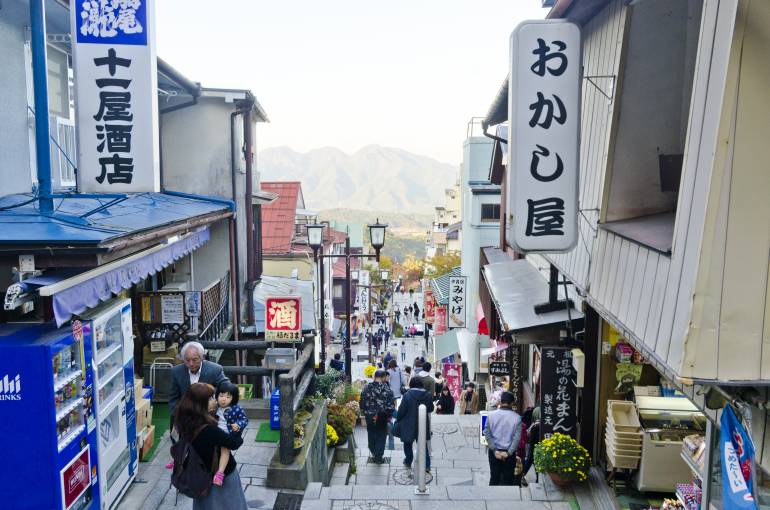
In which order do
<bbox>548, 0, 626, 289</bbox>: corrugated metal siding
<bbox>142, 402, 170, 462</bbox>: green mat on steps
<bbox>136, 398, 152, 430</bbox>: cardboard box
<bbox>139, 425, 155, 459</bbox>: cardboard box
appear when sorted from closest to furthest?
<bbox>548, 0, 626, 289</bbox>: corrugated metal siding < <bbox>136, 398, 152, 430</bbox>: cardboard box < <bbox>139, 425, 155, 459</bbox>: cardboard box < <bbox>142, 402, 170, 462</bbox>: green mat on steps

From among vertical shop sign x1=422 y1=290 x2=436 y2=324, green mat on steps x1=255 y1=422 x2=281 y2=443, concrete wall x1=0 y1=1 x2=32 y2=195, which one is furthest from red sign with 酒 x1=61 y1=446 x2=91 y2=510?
vertical shop sign x1=422 y1=290 x2=436 y2=324

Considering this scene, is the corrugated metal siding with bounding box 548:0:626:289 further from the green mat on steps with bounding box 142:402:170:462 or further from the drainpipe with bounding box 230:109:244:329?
the drainpipe with bounding box 230:109:244:329

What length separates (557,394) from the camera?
10234mm

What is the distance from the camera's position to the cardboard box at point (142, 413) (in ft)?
30.4

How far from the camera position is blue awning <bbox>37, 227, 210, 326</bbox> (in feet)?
21.4

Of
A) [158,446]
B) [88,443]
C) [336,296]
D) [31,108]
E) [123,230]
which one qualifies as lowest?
[336,296]

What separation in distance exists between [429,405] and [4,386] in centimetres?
707

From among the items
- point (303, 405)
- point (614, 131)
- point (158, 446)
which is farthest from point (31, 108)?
point (614, 131)

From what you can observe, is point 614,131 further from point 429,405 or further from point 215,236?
point 215,236

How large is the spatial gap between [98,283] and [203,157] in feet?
37.9

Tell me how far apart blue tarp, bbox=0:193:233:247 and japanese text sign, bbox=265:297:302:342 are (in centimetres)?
278

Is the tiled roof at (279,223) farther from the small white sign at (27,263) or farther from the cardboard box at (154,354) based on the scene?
the small white sign at (27,263)

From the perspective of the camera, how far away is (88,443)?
7250mm

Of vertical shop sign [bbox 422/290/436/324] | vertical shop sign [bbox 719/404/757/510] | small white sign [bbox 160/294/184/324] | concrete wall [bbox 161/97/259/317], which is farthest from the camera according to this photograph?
vertical shop sign [bbox 422/290/436/324]
